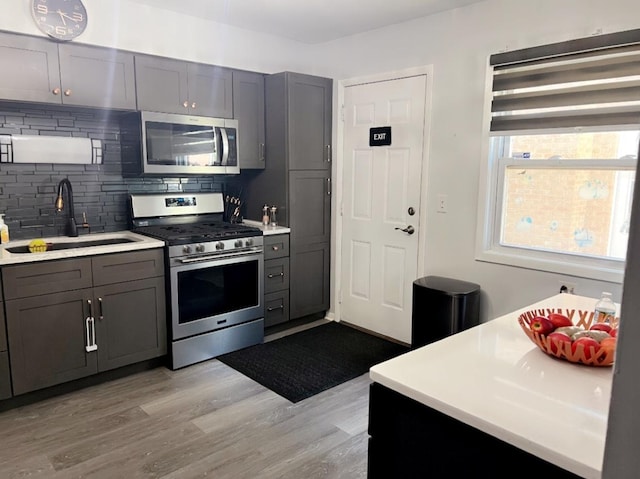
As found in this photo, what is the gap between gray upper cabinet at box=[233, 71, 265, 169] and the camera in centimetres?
385

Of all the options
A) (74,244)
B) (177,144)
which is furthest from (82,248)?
(177,144)

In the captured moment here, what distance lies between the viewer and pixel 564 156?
2873 mm

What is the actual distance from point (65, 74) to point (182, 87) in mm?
796

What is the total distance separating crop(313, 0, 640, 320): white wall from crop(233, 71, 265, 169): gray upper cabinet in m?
1.04

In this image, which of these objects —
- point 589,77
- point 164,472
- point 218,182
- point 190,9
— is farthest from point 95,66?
point 589,77

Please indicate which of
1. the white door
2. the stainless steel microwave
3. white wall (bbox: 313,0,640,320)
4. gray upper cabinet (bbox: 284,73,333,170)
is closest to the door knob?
the white door

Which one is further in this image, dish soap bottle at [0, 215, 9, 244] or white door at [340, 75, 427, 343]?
white door at [340, 75, 427, 343]

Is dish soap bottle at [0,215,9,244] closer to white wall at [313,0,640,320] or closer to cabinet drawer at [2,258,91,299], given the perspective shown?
cabinet drawer at [2,258,91,299]

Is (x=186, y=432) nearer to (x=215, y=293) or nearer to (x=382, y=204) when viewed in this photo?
(x=215, y=293)

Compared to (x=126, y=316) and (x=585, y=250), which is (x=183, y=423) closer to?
(x=126, y=316)

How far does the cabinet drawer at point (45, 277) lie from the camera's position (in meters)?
2.60

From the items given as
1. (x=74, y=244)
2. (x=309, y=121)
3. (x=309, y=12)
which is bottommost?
(x=74, y=244)

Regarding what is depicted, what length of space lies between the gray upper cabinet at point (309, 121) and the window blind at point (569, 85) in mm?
1510

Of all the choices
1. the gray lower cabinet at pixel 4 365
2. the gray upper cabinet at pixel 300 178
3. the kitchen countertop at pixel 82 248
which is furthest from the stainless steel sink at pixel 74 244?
the gray upper cabinet at pixel 300 178
